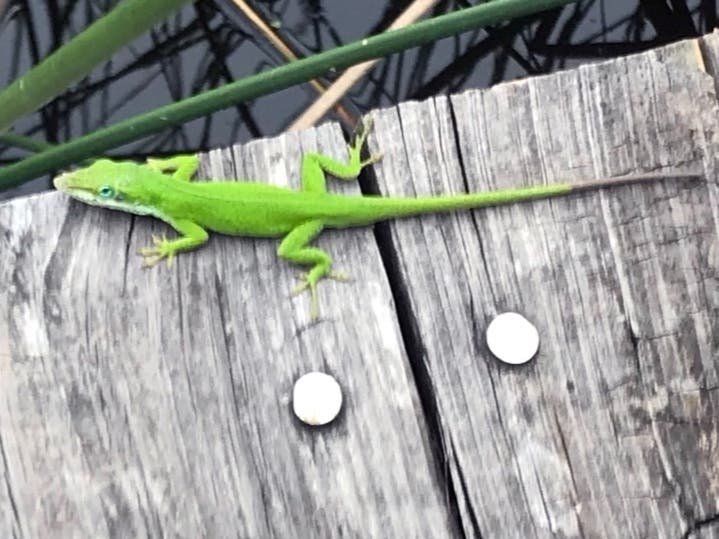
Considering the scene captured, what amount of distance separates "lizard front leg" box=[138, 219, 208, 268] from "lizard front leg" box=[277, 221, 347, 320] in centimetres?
20

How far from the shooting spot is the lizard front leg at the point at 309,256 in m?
1.98

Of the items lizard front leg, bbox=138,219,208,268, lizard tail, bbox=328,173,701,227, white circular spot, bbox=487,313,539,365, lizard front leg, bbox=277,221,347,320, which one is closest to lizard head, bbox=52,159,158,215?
lizard front leg, bbox=138,219,208,268

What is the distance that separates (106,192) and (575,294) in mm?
1119

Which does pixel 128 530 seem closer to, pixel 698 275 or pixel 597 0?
pixel 698 275

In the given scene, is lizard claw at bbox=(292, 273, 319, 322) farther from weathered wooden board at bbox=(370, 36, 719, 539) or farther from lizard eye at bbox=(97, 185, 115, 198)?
lizard eye at bbox=(97, 185, 115, 198)

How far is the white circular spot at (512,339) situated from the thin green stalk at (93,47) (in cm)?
142

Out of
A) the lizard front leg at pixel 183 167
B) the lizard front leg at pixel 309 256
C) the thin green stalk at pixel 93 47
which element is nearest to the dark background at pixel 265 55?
the thin green stalk at pixel 93 47

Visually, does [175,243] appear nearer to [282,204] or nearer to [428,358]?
[282,204]

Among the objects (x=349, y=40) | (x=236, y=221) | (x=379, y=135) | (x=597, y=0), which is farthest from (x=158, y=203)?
(x=597, y=0)

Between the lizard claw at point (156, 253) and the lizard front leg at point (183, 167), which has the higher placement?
the lizard front leg at point (183, 167)

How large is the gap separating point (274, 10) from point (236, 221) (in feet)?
7.12

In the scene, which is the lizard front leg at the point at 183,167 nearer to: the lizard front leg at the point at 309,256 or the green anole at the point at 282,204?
the green anole at the point at 282,204

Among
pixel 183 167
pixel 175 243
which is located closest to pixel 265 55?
pixel 183 167

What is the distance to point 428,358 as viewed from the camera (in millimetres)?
1972
